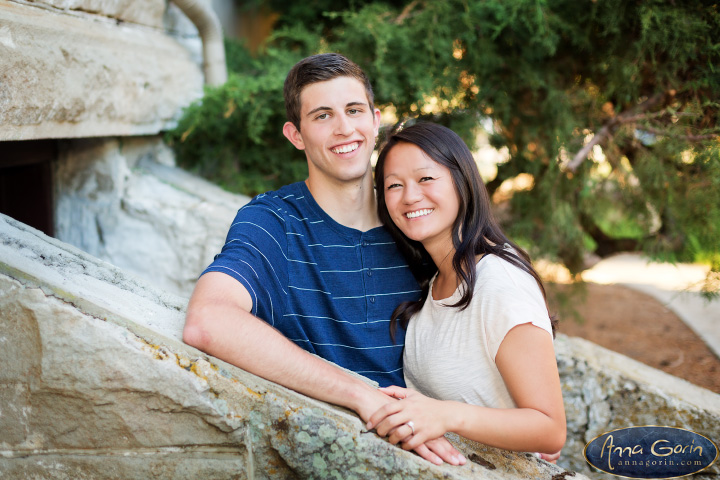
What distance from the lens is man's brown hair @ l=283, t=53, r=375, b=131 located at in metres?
2.53

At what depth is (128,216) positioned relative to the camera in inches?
137

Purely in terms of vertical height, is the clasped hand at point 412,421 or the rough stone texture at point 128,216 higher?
the rough stone texture at point 128,216

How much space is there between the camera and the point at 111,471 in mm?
1689

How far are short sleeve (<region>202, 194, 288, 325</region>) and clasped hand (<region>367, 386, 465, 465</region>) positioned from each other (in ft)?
1.88

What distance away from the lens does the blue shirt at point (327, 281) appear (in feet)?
7.16

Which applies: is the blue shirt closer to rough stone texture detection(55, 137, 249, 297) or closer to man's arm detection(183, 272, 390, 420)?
man's arm detection(183, 272, 390, 420)

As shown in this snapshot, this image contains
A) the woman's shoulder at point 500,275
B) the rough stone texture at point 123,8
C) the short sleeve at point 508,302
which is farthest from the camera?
the rough stone texture at point 123,8

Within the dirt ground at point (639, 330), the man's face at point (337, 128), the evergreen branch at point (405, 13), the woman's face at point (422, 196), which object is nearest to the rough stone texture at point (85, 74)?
the man's face at point (337, 128)

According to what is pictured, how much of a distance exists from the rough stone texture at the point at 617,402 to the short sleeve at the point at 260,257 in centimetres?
159

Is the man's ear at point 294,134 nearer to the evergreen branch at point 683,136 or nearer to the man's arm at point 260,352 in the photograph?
the man's arm at point 260,352

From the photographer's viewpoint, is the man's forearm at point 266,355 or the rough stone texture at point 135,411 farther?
the man's forearm at point 266,355

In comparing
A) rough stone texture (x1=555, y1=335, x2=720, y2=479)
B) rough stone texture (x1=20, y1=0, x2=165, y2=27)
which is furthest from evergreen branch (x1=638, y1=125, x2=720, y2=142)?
rough stone texture (x1=20, y1=0, x2=165, y2=27)

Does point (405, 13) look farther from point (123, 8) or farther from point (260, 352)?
point (260, 352)

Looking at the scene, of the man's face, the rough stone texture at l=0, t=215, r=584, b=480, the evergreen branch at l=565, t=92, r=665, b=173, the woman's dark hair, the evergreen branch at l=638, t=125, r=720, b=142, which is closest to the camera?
the rough stone texture at l=0, t=215, r=584, b=480
